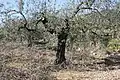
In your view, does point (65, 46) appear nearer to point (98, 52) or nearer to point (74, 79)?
point (74, 79)

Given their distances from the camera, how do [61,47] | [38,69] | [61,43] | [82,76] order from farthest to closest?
[61,47], [61,43], [82,76], [38,69]

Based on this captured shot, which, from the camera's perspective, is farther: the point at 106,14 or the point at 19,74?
the point at 106,14

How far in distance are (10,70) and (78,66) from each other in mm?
8041

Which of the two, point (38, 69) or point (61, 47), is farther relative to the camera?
point (61, 47)

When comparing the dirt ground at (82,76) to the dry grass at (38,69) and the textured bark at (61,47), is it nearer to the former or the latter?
the dry grass at (38,69)

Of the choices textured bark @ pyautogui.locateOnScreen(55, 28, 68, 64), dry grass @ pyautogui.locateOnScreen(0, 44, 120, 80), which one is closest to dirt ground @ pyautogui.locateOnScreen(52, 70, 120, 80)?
dry grass @ pyautogui.locateOnScreen(0, 44, 120, 80)

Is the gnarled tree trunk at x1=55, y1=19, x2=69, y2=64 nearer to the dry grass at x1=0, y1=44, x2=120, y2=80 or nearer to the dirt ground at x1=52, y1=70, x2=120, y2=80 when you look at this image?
the dry grass at x1=0, y1=44, x2=120, y2=80

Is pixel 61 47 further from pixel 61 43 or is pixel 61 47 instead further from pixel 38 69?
pixel 38 69

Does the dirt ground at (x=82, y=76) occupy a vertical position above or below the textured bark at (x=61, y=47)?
below

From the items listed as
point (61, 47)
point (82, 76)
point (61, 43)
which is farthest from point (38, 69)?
point (61, 47)

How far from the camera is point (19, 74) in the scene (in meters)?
10.3

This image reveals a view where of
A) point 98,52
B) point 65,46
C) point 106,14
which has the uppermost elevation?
point 106,14

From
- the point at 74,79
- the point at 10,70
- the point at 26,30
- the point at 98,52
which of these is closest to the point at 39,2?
the point at 26,30

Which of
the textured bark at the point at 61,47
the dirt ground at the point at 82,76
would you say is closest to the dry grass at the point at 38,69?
the dirt ground at the point at 82,76
